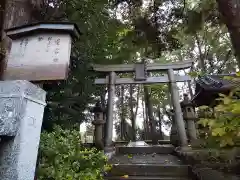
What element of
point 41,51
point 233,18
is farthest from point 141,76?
point 41,51

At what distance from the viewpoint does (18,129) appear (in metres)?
1.79

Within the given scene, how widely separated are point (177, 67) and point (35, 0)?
19.7 feet

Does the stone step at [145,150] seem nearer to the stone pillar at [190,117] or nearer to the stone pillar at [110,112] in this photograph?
the stone pillar at [190,117]

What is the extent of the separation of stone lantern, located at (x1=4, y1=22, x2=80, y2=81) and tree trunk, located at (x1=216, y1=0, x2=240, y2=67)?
211 cm

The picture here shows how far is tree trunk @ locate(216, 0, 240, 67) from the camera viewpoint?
2.61m

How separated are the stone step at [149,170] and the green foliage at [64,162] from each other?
182 cm

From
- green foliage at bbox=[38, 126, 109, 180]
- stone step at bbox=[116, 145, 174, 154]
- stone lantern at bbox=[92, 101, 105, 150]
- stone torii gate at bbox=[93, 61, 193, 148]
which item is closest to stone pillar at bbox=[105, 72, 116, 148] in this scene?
stone torii gate at bbox=[93, 61, 193, 148]

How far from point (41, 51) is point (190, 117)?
283 inches

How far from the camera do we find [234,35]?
266cm

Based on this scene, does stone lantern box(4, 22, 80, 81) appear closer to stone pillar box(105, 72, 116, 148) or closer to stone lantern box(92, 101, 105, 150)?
stone pillar box(105, 72, 116, 148)

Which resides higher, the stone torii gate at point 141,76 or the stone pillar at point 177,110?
the stone torii gate at point 141,76

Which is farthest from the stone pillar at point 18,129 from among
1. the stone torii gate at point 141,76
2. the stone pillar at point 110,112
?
the stone torii gate at point 141,76

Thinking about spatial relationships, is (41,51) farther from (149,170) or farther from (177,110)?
(177,110)

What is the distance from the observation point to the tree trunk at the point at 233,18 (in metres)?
2.61
